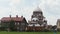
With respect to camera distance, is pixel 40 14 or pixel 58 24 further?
pixel 40 14

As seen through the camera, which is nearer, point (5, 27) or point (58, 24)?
point (5, 27)

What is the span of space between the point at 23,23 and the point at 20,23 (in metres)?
1.24

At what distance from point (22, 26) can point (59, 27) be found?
614 inches

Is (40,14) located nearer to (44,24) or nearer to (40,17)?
(40,17)

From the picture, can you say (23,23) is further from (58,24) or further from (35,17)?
(58,24)

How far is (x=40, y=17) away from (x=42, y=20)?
95.1 inches

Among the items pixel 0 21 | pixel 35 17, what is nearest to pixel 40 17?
pixel 35 17

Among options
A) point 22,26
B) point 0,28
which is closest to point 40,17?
point 22,26

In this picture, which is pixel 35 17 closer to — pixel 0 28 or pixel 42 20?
pixel 42 20

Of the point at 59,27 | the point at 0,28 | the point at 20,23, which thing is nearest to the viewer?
the point at 0,28

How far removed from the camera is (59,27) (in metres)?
101

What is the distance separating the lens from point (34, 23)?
104 m

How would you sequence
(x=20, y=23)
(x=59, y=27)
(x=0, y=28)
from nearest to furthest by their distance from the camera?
(x=0, y=28), (x=59, y=27), (x=20, y=23)

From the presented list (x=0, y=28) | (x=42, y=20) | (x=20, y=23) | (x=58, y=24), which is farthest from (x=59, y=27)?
(x=0, y=28)
